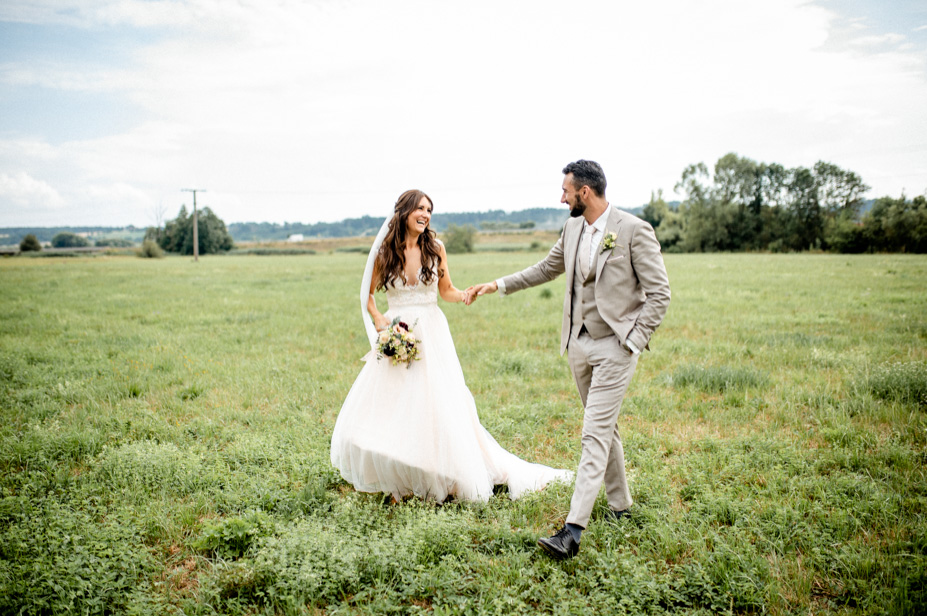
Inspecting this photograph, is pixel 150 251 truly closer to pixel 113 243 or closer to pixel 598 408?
pixel 113 243

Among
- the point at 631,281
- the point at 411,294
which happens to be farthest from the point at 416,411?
the point at 631,281

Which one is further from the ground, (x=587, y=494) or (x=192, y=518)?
(x=587, y=494)

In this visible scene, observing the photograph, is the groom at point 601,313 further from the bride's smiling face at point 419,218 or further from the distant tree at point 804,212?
the distant tree at point 804,212

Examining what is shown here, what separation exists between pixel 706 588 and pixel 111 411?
7.87 metres

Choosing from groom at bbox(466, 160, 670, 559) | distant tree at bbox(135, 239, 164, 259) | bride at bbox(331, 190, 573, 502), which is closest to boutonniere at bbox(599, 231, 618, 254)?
groom at bbox(466, 160, 670, 559)

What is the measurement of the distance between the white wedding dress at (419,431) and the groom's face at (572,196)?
5.82 feet

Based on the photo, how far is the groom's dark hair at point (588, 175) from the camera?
14.6ft

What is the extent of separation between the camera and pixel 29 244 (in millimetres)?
80938

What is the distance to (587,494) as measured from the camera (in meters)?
4.15

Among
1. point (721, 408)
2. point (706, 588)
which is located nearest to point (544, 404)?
point (721, 408)

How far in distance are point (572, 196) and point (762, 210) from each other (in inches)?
3322

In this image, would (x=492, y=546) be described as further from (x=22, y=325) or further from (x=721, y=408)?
(x=22, y=325)

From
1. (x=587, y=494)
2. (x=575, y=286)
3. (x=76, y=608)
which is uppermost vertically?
(x=575, y=286)

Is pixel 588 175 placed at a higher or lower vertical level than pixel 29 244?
lower
